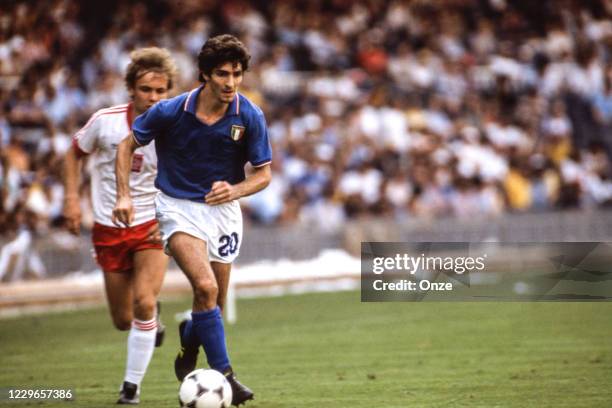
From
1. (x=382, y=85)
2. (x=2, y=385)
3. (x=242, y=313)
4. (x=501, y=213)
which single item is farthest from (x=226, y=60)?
(x=382, y=85)

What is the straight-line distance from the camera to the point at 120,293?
32.8 feet

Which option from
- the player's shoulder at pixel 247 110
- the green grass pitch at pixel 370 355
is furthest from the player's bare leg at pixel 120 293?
the player's shoulder at pixel 247 110

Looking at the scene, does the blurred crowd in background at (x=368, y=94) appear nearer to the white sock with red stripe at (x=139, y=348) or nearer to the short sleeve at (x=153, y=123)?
the white sock with red stripe at (x=139, y=348)

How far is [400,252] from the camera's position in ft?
66.4

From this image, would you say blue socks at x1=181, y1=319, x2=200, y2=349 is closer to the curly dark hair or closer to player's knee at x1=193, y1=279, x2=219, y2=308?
player's knee at x1=193, y1=279, x2=219, y2=308

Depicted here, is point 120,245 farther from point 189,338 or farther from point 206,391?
point 206,391

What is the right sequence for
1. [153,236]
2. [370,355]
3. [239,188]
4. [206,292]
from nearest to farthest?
[206,292] < [239,188] < [153,236] < [370,355]

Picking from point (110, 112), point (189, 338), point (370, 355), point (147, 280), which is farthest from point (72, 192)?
point (370, 355)

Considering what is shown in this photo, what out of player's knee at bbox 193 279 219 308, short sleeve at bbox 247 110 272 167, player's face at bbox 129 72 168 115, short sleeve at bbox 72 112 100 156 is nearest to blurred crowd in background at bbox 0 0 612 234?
short sleeve at bbox 72 112 100 156

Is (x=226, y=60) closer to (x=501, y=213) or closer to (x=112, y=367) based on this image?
(x=112, y=367)

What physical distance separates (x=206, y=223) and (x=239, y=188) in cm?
36

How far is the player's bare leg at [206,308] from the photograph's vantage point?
8.14 meters

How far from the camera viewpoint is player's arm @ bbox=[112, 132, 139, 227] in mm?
8430

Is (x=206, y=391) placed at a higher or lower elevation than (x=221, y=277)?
lower
